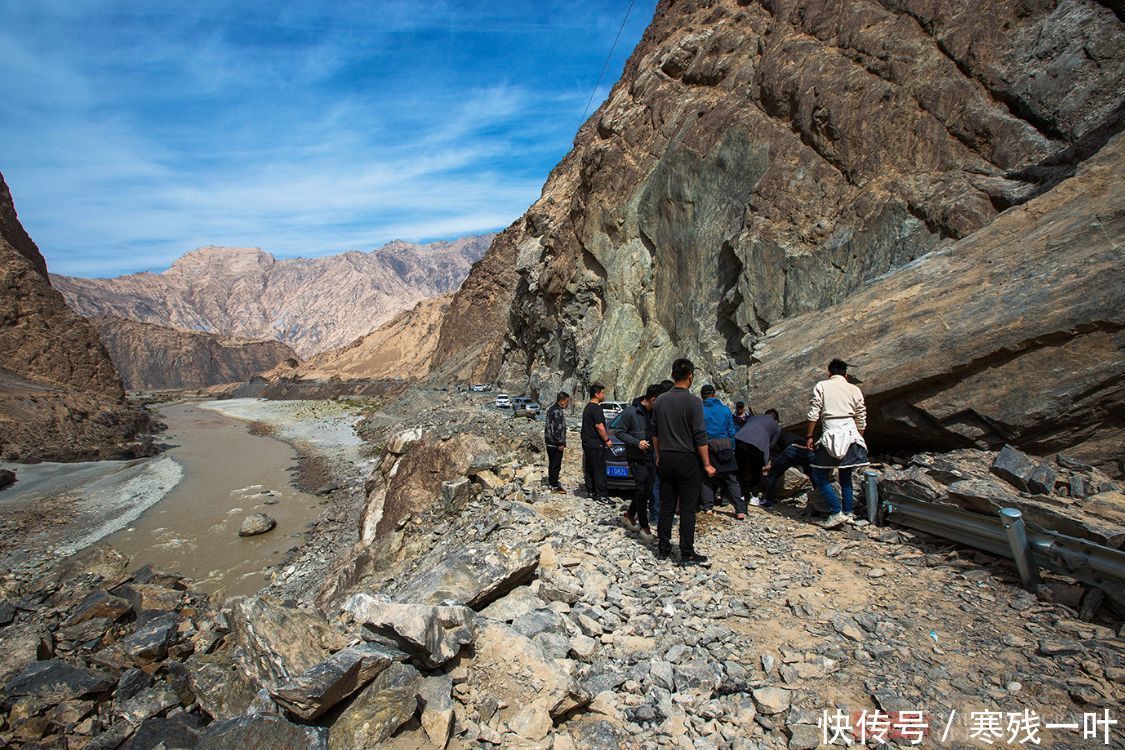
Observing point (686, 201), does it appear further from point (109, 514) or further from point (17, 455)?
point (17, 455)

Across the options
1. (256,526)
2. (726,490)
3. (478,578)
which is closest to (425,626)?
(478,578)

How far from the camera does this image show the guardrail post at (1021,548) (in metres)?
4.25

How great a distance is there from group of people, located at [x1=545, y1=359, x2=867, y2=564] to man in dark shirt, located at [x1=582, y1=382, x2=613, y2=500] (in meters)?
0.02

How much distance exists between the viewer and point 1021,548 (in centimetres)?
427

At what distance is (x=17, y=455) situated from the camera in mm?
31266

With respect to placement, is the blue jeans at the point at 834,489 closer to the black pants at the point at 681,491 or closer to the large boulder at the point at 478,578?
the black pants at the point at 681,491

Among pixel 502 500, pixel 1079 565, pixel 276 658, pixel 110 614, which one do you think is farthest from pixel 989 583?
pixel 110 614

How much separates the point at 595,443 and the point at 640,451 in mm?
1779

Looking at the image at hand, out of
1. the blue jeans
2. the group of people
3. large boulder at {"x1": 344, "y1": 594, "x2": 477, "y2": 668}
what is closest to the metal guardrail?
the blue jeans

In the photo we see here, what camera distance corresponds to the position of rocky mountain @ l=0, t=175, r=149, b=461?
1367 inches

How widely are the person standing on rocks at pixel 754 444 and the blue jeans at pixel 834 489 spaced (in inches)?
36.9

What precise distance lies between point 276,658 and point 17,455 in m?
39.4

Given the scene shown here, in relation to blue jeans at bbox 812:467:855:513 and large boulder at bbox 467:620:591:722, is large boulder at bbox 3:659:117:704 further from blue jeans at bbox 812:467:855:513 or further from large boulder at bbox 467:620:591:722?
blue jeans at bbox 812:467:855:513

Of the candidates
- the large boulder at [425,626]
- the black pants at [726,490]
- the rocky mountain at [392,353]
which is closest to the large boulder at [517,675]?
the large boulder at [425,626]
